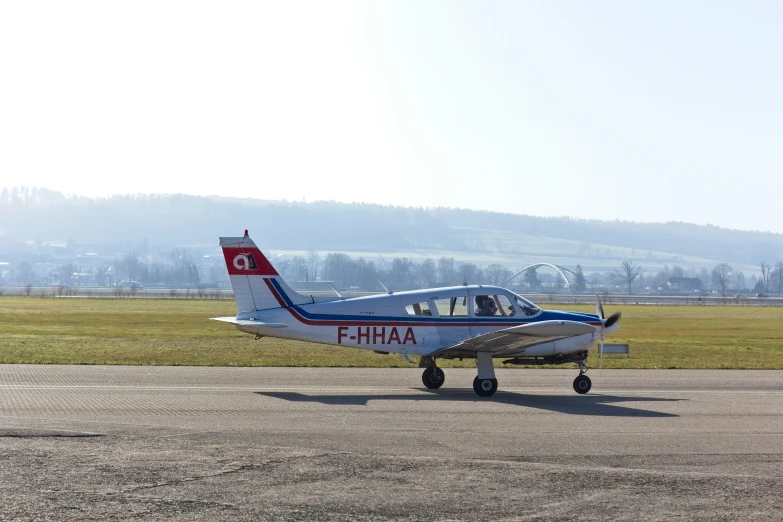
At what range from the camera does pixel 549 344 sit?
2055 centimetres

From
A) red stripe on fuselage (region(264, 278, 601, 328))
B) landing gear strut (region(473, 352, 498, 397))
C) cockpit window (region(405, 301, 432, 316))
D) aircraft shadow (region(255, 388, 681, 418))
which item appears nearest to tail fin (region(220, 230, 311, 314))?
red stripe on fuselage (region(264, 278, 601, 328))

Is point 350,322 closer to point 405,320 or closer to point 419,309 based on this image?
point 405,320

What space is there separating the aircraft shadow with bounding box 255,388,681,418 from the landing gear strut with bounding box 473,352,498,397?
0.17 m

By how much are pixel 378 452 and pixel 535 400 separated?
7.38 metres

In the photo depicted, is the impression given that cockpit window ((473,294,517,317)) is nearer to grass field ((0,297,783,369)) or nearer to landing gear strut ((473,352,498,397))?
landing gear strut ((473,352,498,397))

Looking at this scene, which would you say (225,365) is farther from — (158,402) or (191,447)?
(191,447)

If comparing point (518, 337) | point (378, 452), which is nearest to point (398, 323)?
point (518, 337)

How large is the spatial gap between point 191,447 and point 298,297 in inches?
346

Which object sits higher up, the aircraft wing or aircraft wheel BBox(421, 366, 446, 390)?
the aircraft wing

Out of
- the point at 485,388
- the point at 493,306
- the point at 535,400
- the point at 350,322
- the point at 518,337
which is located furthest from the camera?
the point at 493,306

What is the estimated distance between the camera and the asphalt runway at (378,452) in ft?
31.5

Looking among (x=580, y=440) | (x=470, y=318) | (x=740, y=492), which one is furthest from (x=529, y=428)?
(x=470, y=318)

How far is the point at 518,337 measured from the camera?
64.6ft

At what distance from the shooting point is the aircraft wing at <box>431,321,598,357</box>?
1936 centimetres
